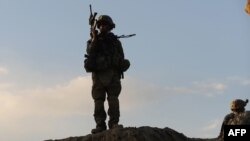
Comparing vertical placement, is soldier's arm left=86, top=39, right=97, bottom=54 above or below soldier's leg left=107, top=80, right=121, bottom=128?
above

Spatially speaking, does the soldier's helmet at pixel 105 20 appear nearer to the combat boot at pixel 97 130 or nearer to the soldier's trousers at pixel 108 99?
the soldier's trousers at pixel 108 99

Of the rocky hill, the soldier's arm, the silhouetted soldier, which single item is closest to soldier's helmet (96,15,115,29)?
the soldier's arm

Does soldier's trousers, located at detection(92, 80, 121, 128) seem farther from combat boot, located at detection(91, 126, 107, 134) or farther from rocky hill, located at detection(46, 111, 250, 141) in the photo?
rocky hill, located at detection(46, 111, 250, 141)

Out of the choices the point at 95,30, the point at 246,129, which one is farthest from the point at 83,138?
the point at 246,129

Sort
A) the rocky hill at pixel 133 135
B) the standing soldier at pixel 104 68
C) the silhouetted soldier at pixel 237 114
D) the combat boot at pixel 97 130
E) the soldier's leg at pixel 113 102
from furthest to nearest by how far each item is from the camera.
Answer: the standing soldier at pixel 104 68 → the soldier's leg at pixel 113 102 → the combat boot at pixel 97 130 → the rocky hill at pixel 133 135 → the silhouetted soldier at pixel 237 114

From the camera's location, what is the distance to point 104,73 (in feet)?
42.9

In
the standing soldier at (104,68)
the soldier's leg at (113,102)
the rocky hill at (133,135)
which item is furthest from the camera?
the standing soldier at (104,68)

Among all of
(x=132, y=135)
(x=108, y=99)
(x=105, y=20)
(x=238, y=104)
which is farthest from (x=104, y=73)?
(x=238, y=104)

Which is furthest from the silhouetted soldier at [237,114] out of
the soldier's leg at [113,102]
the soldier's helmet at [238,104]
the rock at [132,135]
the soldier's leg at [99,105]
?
the soldier's leg at [99,105]

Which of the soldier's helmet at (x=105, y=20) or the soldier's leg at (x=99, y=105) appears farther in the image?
the soldier's helmet at (x=105, y=20)

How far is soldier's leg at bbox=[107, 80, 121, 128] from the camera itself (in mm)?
12755

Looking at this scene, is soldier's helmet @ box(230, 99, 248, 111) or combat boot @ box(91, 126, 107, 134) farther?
combat boot @ box(91, 126, 107, 134)

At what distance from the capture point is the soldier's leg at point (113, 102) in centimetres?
1275

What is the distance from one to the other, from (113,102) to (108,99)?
162 millimetres
